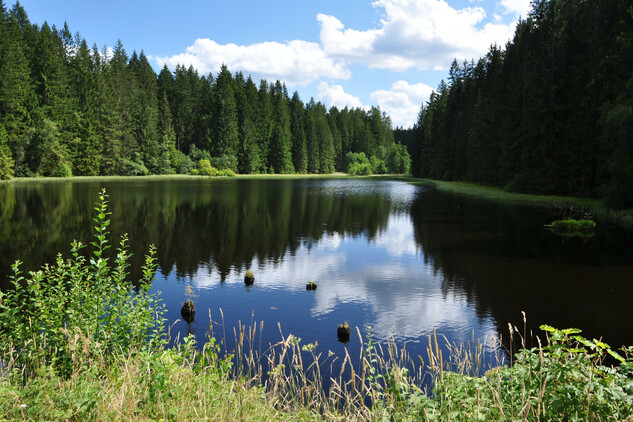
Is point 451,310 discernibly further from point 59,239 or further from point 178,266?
point 59,239

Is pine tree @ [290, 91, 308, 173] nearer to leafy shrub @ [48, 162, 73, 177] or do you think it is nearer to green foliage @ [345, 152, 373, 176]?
green foliage @ [345, 152, 373, 176]

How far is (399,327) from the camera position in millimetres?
11023

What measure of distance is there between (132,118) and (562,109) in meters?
76.8

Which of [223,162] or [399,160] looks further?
[399,160]

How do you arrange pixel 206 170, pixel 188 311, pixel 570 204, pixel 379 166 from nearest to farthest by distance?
pixel 188 311, pixel 570 204, pixel 206 170, pixel 379 166

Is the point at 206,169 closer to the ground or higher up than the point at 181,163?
closer to the ground

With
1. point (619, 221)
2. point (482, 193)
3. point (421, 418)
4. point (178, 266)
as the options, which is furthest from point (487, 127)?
point (421, 418)

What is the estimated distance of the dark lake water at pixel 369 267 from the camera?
37.2 feet

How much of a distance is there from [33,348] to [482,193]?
4765 centimetres

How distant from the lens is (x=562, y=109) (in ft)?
128

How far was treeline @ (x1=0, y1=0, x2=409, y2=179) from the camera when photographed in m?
67.8

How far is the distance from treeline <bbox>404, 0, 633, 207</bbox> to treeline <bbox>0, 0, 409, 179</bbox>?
192 ft

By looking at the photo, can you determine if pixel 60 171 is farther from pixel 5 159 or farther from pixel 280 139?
pixel 280 139

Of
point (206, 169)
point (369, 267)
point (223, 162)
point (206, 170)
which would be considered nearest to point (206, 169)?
point (206, 169)
